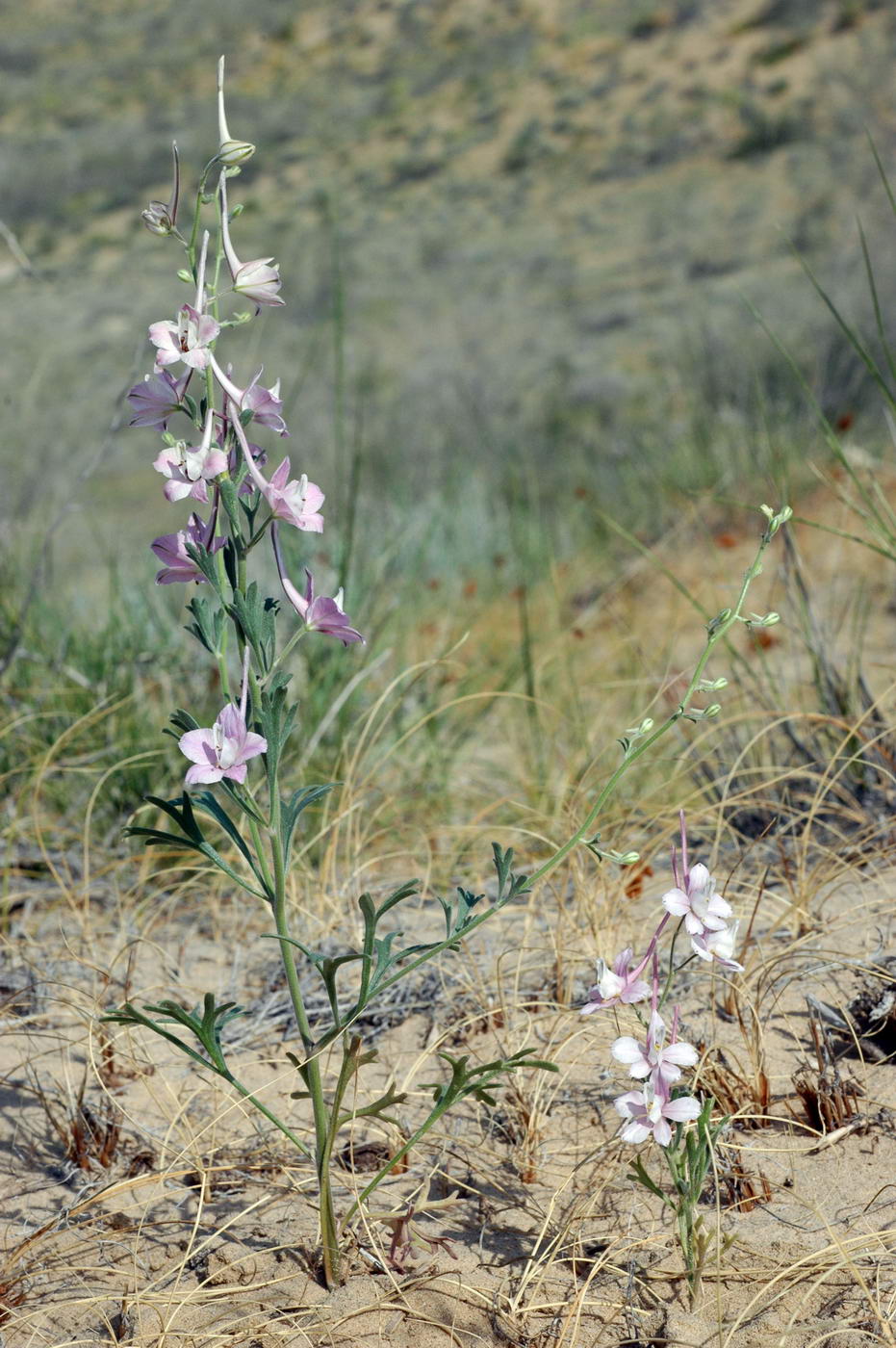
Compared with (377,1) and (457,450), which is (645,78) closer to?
(377,1)

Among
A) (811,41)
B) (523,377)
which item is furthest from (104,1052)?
(811,41)

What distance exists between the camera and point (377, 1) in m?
27.9

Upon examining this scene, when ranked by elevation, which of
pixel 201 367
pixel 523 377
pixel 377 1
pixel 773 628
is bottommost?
pixel 523 377

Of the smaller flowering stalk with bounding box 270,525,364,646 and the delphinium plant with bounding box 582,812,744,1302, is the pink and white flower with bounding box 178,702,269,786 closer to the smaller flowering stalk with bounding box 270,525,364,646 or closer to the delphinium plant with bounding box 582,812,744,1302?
the smaller flowering stalk with bounding box 270,525,364,646

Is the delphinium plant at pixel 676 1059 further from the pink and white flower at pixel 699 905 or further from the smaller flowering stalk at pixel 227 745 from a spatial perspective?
the smaller flowering stalk at pixel 227 745

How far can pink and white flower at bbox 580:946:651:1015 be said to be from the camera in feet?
3.66

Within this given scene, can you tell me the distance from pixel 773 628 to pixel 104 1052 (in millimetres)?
2380

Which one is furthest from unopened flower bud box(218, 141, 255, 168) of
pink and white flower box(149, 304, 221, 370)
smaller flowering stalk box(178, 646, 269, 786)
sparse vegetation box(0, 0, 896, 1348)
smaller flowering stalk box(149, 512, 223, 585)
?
sparse vegetation box(0, 0, 896, 1348)

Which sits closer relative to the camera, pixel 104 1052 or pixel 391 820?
pixel 104 1052

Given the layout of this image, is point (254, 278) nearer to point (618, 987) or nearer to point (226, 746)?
point (226, 746)

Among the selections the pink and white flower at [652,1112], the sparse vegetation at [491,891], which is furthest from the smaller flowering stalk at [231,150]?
the pink and white flower at [652,1112]

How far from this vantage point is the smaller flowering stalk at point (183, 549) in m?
1.09

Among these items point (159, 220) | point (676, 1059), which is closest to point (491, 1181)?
point (676, 1059)

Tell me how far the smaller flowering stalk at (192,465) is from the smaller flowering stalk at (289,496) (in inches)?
1.0
